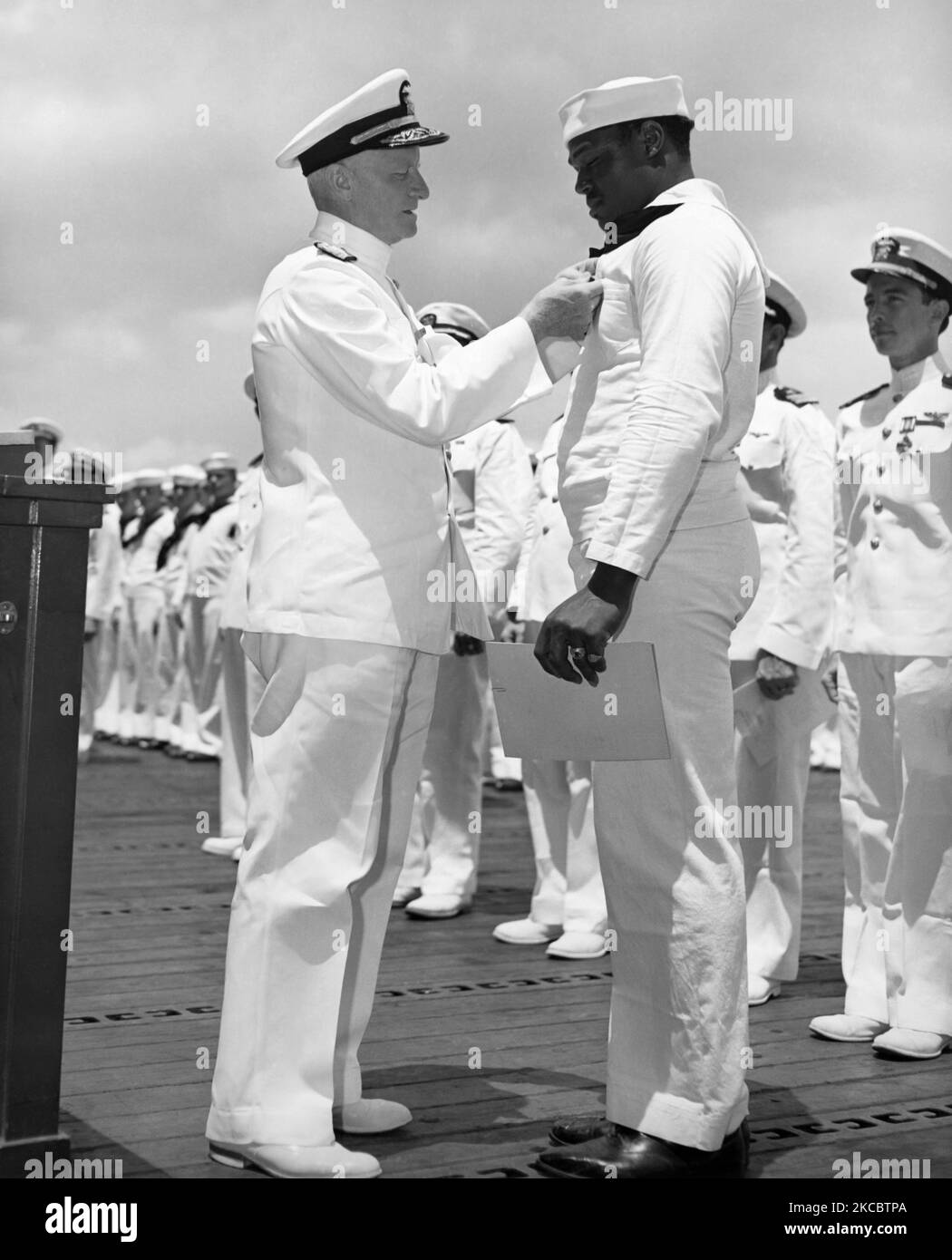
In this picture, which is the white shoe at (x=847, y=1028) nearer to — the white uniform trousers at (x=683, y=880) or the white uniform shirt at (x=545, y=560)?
the white uniform trousers at (x=683, y=880)

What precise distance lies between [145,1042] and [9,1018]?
1035 mm

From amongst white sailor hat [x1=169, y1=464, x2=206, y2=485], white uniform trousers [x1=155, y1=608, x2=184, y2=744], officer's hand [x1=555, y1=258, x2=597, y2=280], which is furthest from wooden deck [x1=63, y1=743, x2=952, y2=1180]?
white sailor hat [x1=169, y1=464, x2=206, y2=485]

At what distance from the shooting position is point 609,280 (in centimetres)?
255

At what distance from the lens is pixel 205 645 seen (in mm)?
10539

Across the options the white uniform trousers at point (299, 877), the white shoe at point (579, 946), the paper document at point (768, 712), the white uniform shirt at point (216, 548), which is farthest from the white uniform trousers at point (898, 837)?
the white uniform shirt at point (216, 548)

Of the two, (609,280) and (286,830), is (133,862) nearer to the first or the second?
(286,830)

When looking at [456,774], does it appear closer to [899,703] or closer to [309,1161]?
[899,703]

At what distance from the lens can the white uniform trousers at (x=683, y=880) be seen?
2.44m

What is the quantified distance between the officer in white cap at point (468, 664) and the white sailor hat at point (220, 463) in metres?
5.42

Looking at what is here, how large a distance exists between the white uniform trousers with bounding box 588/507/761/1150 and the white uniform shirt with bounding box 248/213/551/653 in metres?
0.38

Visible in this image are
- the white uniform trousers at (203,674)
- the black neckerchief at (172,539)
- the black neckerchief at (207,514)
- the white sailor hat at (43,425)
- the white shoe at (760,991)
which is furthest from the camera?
the black neckerchief at (172,539)

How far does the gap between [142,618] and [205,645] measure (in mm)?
1711

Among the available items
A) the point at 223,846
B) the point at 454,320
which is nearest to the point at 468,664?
the point at 454,320

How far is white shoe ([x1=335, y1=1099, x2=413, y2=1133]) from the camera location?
2.75 meters
